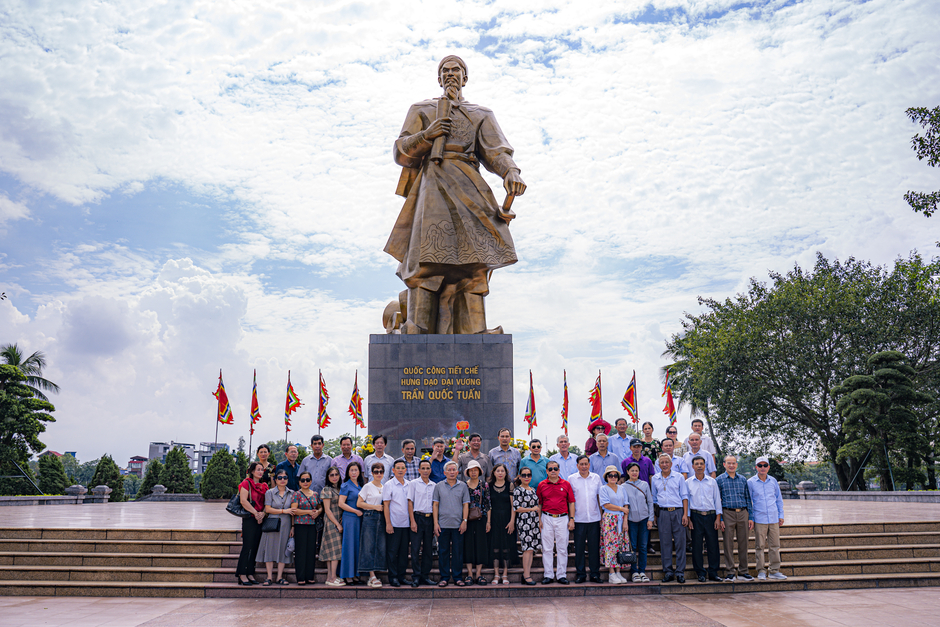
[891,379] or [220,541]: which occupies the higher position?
[891,379]

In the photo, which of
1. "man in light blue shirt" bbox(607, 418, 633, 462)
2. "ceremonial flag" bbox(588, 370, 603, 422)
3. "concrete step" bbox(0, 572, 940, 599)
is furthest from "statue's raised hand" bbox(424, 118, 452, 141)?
"ceremonial flag" bbox(588, 370, 603, 422)

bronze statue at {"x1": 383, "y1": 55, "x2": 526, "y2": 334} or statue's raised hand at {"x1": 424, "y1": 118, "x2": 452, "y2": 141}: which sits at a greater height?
statue's raised hand at {"x1": 424, "y1": 118, "x2": 452, "y2": 141}

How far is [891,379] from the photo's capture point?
65.0 ft

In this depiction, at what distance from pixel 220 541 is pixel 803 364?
21.6 meters

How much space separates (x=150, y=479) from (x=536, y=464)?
19.6 meters

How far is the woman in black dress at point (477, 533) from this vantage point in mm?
7418

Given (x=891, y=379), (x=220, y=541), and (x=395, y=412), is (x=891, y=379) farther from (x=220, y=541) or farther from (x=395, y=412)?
(x=220, y=541)

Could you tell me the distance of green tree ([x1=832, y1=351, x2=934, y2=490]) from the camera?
767 inches

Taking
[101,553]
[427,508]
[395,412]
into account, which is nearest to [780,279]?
[395,412]

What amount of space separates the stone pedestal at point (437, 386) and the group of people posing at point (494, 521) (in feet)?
9.91

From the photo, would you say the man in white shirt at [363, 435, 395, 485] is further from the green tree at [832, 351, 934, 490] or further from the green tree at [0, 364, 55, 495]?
the green tree at [0, 364, 55, 495]

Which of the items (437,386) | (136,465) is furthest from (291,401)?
(136,465)

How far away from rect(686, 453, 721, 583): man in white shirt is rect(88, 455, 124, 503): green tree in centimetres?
1988

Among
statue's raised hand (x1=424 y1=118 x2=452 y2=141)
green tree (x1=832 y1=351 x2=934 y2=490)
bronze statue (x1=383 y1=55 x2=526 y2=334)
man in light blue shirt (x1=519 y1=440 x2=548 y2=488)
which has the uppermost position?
statue's raised hand (x1=424 y1=118 x2=452 y2=141)
